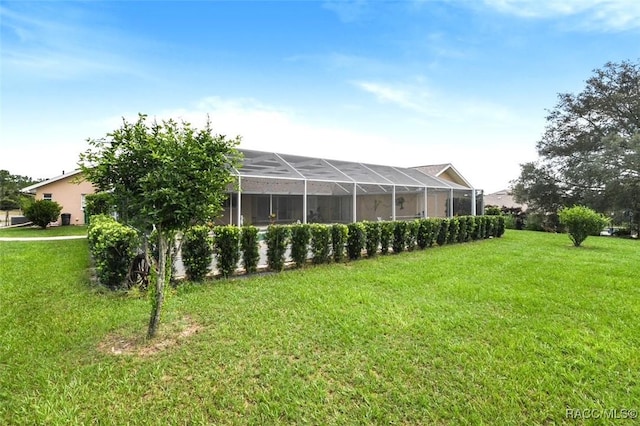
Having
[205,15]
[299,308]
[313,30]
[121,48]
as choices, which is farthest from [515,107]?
[121,48]

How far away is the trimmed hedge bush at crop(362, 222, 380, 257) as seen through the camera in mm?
9203

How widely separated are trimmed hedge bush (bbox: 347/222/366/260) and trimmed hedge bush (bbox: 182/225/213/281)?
3859 mm

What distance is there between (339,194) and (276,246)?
15977 mm

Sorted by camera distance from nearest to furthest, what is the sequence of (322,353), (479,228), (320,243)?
(322,353) → (320,243) → (479,228)

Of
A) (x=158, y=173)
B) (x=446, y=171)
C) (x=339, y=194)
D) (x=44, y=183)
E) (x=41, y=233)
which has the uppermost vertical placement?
(x=446, y=171)

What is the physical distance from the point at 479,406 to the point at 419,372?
603mm

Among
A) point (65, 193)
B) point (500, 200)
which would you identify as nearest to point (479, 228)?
point (65, 193)

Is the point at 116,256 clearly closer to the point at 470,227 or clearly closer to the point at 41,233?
the point at 470,227

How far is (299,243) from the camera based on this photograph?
306 inches

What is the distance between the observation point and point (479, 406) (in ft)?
8.59

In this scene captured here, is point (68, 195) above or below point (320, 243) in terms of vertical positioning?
above

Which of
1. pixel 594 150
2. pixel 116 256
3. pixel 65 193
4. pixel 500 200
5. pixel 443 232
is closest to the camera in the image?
pixel 116 256

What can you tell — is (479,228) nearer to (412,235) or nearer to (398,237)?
(412,235)

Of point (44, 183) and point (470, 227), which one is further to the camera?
point (44, 183)
